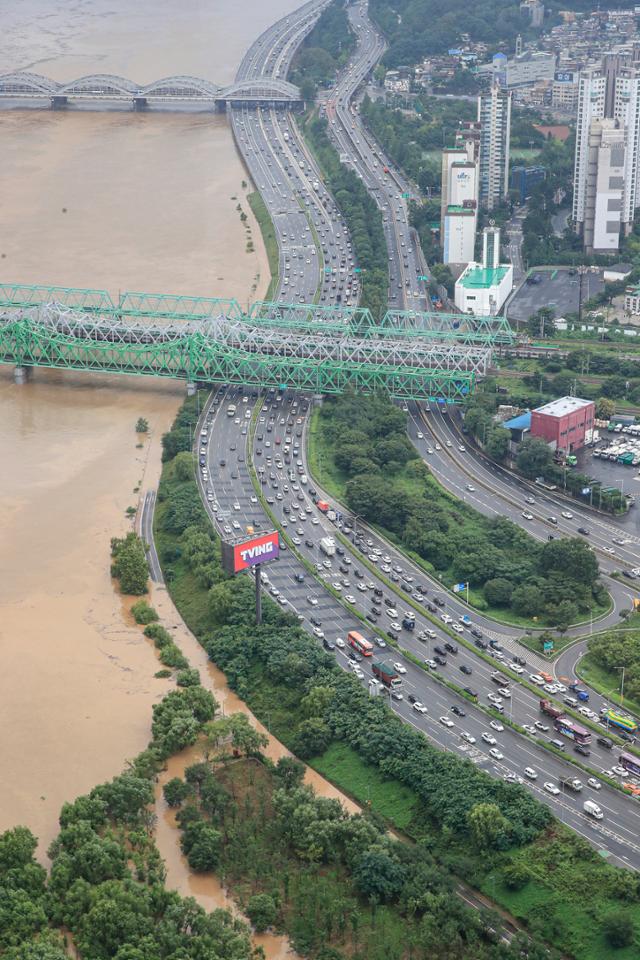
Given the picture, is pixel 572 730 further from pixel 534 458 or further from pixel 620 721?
pixel 534 458

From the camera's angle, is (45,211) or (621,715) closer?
(621,715)

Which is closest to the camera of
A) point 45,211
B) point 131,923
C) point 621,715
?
point 131,923

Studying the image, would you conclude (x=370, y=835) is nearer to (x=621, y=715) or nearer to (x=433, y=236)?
(x=621, y=715)

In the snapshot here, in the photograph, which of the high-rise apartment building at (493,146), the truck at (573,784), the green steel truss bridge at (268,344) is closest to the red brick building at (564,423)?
the green steel truss bridge at (268,344)

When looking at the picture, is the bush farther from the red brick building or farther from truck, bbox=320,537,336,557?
the red brick building

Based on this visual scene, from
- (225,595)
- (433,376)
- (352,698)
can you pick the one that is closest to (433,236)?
(433,376)

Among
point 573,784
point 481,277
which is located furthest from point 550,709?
point 481,277

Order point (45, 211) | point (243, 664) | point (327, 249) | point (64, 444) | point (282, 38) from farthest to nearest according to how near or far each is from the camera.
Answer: point (282, 38)
point (45, 211)
point (327, 249)
point (64, 444)
point (243, 664)
